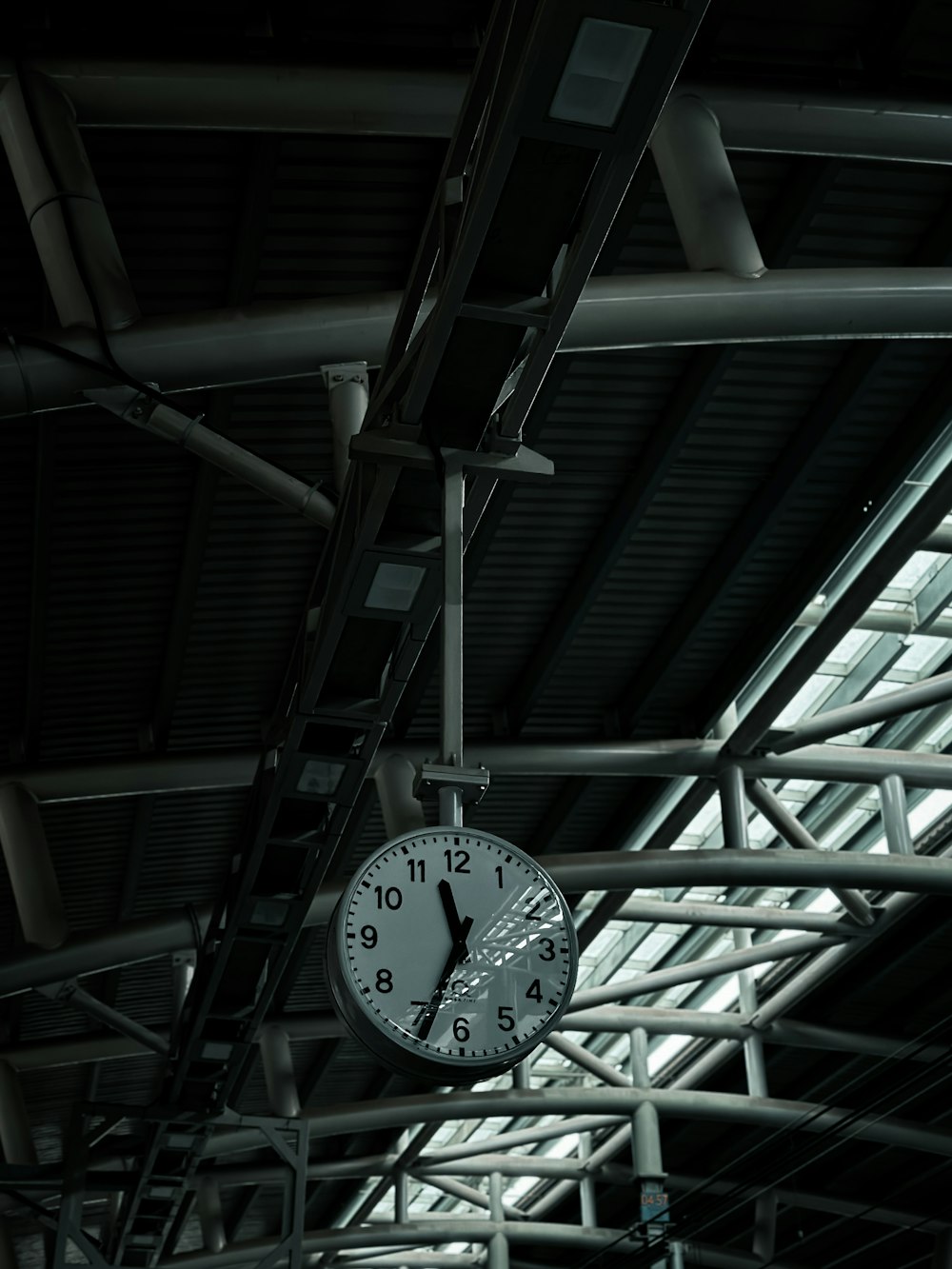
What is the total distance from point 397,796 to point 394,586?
237 inches

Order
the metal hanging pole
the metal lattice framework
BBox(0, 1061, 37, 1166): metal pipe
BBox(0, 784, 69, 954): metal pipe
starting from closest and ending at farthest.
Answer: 1. the metal hanging pole
2. the metal lattice framework
3. BBox(0, 784, 69, 954): metal pipe
4. BBox(0, 1061, 37, 1166): metal pipe

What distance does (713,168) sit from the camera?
33.7ft

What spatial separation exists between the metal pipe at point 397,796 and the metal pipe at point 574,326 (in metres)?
6.62

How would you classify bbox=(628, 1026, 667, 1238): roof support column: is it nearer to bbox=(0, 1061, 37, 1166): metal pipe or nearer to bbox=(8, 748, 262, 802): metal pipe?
bbox=(0, 1061, 37, 1166): metal pipe

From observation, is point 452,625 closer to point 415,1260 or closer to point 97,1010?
point 97,1010

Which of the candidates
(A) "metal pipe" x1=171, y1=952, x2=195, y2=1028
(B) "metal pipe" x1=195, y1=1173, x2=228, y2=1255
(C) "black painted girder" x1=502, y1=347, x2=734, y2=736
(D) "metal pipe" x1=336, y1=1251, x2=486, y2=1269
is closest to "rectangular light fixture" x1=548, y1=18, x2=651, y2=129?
(C) "black painted girder" x1=502, y1=347, x2=734, y2=736

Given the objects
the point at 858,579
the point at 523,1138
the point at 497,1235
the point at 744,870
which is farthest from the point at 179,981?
the point at 497,1235

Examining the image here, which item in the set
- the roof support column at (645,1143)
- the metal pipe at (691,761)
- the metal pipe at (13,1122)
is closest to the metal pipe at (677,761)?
the metal pipe at (691,761)

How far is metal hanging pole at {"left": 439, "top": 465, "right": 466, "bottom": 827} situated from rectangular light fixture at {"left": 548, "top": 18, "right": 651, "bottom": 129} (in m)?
2.50

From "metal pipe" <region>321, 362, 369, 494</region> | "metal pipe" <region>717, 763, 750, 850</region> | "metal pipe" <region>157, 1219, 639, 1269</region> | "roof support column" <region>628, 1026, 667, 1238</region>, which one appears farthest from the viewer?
"metal pipe" <region>157, 1219, 639, 1269</region>

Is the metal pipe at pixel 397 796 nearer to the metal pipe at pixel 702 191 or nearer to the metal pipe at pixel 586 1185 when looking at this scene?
the metal pipe at pixel 702 191

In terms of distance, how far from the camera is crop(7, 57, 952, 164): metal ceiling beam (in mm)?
9977

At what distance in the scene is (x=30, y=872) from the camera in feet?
54.0

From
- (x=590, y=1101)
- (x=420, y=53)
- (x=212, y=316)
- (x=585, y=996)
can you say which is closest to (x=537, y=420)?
(x=420, y=53)
